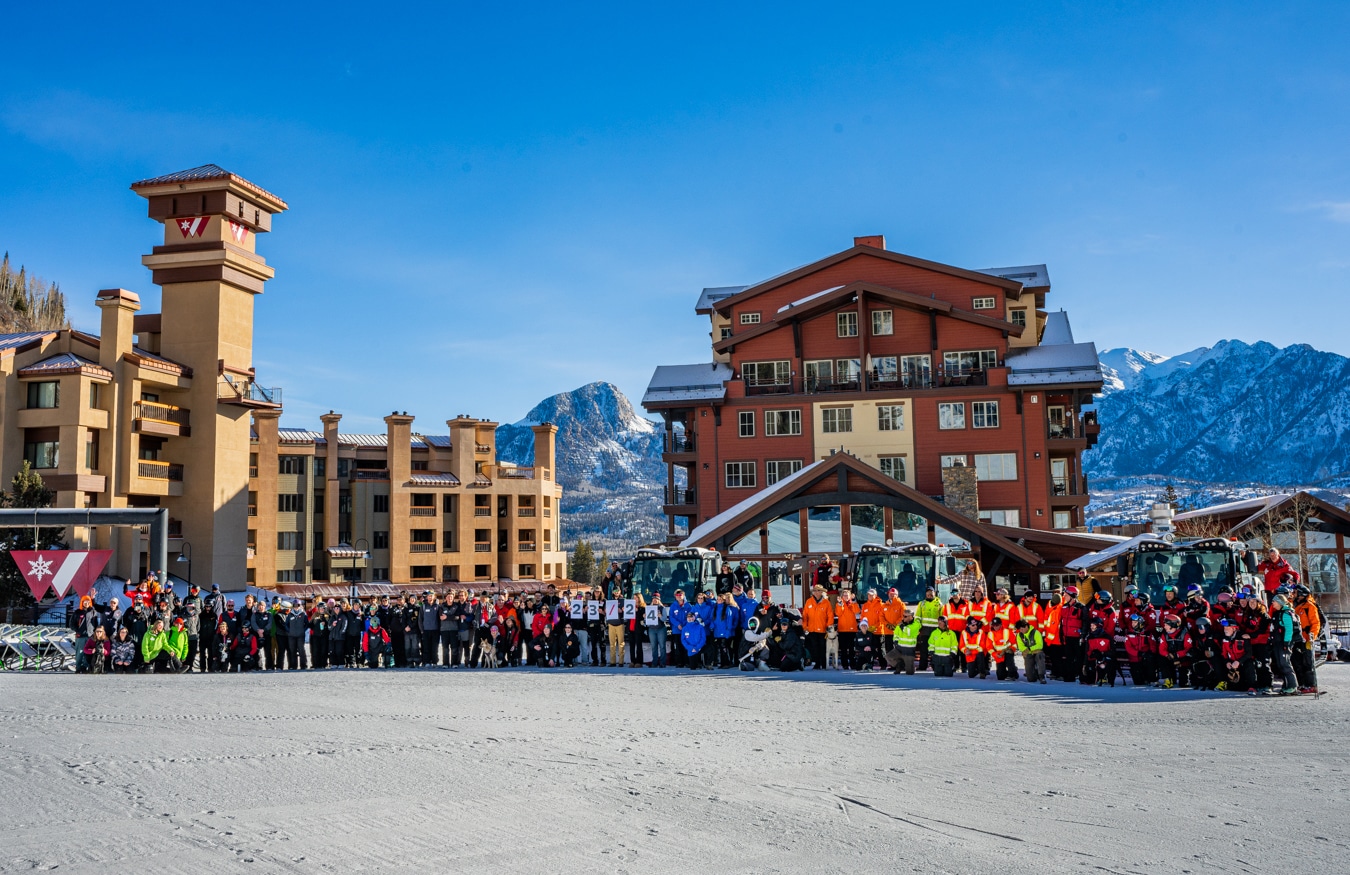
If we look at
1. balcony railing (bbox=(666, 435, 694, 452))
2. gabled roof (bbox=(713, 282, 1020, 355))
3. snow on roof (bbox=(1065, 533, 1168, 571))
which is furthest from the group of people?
gabled roof (bbox=(713, 282, 1020, 355))

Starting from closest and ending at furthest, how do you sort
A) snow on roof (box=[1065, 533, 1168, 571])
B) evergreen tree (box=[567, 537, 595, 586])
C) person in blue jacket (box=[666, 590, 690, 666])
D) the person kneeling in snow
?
1. person in blue jacket (box=[666, 590, 690, 666])
2. snow on roof (box=[1065, 533, 1168, 571])
3. the person kneeling in snow
4. evergreen tree (box=[567, 537, 595, 586])

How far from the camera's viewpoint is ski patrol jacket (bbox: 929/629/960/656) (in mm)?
21016

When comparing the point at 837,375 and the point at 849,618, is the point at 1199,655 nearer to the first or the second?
the point at 849,618

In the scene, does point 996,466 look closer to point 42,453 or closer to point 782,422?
point 782,422

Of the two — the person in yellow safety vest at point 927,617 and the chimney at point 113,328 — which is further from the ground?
the chimney at point 113,328

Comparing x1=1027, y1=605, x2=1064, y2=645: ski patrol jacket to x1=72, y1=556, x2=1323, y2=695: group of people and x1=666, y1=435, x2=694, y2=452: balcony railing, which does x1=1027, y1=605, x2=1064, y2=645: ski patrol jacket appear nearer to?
x1=72, y1=556, x2=1323, y2=695: group of people

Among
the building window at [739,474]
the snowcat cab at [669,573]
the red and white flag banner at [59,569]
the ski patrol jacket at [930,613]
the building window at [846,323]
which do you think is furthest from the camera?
the building window at [846,323]

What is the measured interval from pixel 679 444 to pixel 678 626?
1075 inches

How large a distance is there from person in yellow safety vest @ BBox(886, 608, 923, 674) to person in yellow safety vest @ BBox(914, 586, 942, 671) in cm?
10

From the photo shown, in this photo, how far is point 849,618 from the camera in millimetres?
22484

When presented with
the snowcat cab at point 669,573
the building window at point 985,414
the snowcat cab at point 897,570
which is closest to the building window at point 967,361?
the building window at point 985,414

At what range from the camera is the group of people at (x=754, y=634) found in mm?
17844

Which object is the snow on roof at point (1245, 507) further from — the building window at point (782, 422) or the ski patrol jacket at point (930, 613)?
the ski patrol jacket at point (930, 613)

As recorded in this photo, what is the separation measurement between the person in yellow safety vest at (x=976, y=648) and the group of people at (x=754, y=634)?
0.03 m
